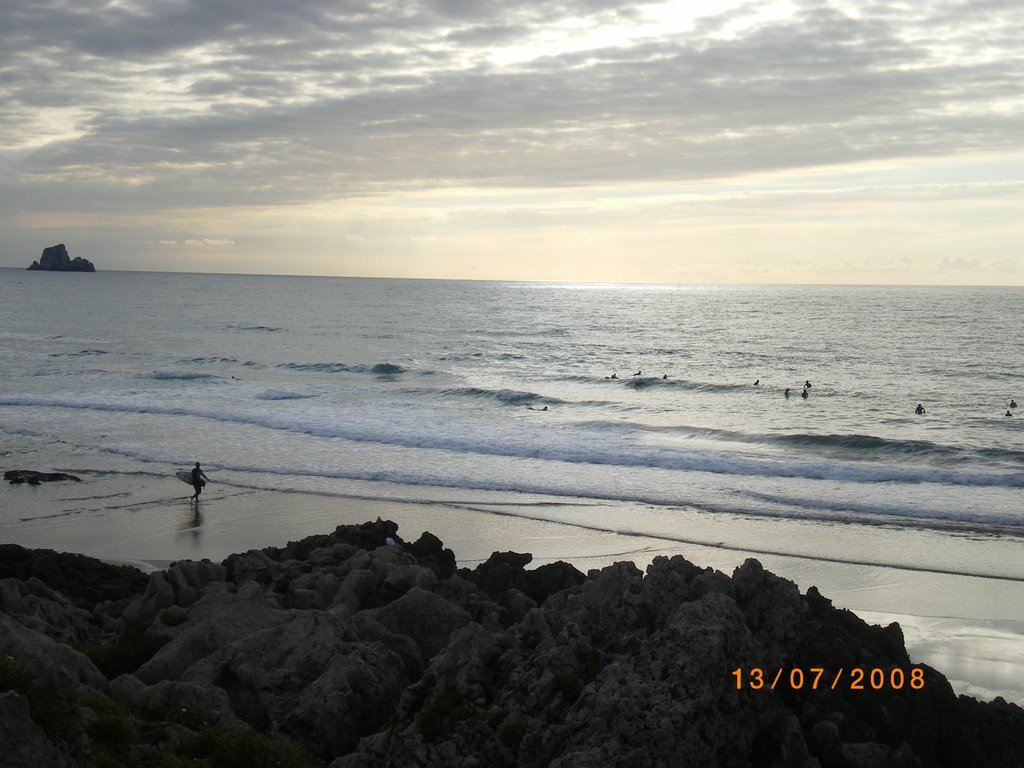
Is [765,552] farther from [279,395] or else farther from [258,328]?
[258,328]

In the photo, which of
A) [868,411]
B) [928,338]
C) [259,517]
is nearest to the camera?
[259,517]

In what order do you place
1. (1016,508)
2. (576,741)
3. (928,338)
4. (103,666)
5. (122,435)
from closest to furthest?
(576,741), (103,666), (1016,508), (122,435), (928,338)

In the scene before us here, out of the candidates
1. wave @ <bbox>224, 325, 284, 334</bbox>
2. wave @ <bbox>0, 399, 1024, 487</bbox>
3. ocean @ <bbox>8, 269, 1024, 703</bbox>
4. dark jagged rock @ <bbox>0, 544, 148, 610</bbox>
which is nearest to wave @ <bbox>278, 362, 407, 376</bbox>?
ocean @ <bbox>8, 269, 1024, 703</bbox>

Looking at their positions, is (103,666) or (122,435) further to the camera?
(122,435)

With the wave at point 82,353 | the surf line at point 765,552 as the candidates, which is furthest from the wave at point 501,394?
the wave at point 82,353

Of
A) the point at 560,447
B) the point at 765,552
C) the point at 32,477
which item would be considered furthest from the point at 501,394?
the point at 765,552

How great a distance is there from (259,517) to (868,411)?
31205mm

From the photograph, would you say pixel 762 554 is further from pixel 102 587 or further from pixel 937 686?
pixel 102 587

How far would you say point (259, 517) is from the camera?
23.0m

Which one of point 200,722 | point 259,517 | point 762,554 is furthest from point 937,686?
point 259,517

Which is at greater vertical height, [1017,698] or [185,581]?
[185,581]

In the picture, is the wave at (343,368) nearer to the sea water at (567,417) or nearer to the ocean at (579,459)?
the sea water at (567,417)
